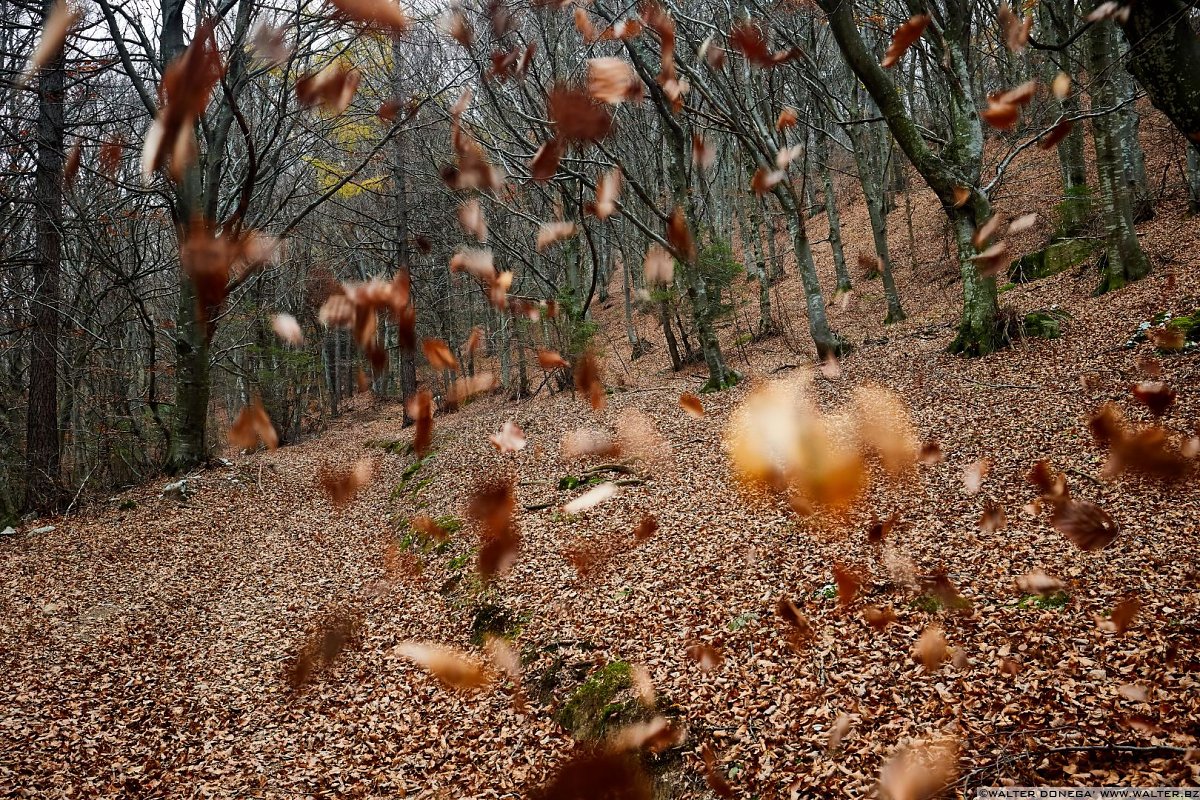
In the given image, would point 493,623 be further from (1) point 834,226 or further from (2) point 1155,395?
(1) point 834,226

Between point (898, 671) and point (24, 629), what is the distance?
21.5 feet

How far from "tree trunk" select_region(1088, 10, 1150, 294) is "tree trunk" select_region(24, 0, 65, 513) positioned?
548 inches

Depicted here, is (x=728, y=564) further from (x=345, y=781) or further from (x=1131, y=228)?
(x=1131, y=228)

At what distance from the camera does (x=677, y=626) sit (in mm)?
3879

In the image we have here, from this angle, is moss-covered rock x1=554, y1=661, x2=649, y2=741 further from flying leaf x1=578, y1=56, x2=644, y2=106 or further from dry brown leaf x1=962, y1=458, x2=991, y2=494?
flying leaf x1=578, y1=56, x2=644, y2=106

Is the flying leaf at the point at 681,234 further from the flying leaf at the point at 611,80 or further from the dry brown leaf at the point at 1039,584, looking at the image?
the dry brown leaf at the point at 1039,584

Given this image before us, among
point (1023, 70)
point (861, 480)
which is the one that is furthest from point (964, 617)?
point (1023, 70)

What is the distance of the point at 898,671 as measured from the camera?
3.00m

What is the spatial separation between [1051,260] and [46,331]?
16.0m

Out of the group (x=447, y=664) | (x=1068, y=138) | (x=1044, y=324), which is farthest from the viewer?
(x=1068, y=138)

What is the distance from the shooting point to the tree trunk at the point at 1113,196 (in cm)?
862

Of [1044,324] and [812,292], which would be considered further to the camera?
[812,292]

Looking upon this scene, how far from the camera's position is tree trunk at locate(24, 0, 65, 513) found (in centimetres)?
837

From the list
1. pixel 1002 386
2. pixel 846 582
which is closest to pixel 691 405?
pixel 1002 386
